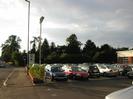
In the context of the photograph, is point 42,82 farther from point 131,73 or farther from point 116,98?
point 116,98

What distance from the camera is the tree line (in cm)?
10688

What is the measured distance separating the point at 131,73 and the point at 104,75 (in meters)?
5.01

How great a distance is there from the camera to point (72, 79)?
37.1 m

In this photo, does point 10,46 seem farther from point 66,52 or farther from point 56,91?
point 56,91

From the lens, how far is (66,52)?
Answer: 422ft

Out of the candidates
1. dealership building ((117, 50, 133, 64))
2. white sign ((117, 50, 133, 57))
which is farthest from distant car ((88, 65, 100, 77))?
white sign ((117, 50, 133, 57))

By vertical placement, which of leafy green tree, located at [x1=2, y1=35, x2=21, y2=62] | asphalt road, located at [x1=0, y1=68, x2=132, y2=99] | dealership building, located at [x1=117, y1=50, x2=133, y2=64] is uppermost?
leafy green tree, located at [x1=2, y1=35, x2=21, y2=62]

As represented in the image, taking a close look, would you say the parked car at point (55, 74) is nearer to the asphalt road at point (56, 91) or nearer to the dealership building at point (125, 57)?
the asphalt road at point (56, 91)

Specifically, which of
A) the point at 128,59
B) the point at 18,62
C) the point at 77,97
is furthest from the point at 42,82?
the point at 18,62

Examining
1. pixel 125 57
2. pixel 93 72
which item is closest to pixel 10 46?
pixel 125 57

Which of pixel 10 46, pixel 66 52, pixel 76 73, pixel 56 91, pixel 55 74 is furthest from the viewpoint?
pixel 10 46

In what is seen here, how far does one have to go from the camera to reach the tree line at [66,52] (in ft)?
351

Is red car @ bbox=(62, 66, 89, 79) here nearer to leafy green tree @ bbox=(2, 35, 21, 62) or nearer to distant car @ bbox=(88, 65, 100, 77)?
distant car @ bbox=(88, 65, 100, 77)

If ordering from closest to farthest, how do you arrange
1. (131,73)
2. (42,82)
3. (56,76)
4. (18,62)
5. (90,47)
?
(42,82) → (56,76) → (131,73) → (18,62) → (90,47)
